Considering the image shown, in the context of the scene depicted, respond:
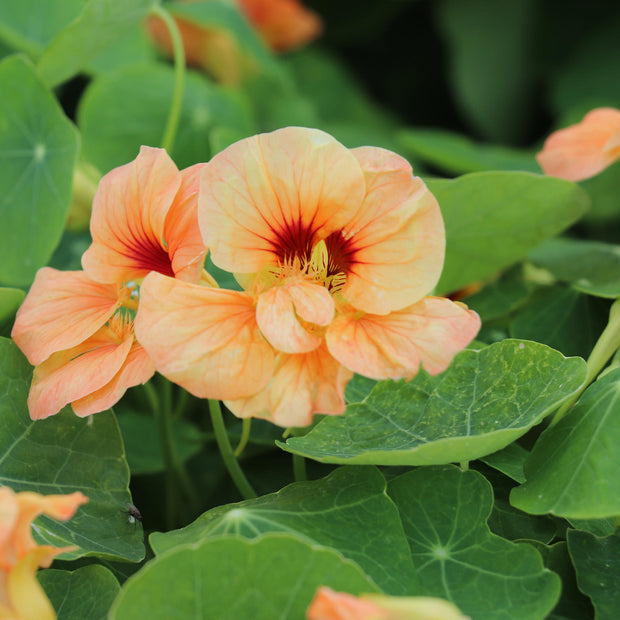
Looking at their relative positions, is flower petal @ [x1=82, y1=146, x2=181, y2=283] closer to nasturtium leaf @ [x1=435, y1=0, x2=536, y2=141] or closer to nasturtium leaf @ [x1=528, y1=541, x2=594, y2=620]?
nasturtium leaf @ [x1=528, y1=541, x2=594, y2=620]

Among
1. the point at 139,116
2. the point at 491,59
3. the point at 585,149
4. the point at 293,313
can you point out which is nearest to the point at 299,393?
the point at 293,313

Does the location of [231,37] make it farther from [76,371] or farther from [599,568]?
[599,568]

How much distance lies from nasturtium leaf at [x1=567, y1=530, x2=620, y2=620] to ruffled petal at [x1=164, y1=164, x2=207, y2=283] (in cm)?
30

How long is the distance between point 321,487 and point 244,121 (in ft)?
2.59

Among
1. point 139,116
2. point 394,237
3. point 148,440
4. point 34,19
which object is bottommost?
point 148,440

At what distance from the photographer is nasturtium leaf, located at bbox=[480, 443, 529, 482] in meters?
0.51

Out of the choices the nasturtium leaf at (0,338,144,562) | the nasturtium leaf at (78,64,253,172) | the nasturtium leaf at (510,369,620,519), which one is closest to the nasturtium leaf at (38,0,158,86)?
the nasturtium leaf at (78,64,253,172)

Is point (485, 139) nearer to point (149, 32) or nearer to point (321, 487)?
point (149, 32)

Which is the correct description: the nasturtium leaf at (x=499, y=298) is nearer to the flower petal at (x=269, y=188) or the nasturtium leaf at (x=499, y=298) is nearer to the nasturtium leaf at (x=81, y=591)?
the flower petal at (x=269, y=188)

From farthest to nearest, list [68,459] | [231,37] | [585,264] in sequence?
1. [231,37]
2. [585,264]
3. [68,459]

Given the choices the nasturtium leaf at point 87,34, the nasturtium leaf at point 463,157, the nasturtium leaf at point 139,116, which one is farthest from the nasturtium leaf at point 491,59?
the nasturtium leaf at point 87,34

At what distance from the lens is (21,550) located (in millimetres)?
377

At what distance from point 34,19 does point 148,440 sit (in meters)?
0.66

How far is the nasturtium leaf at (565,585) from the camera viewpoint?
0.47 m
